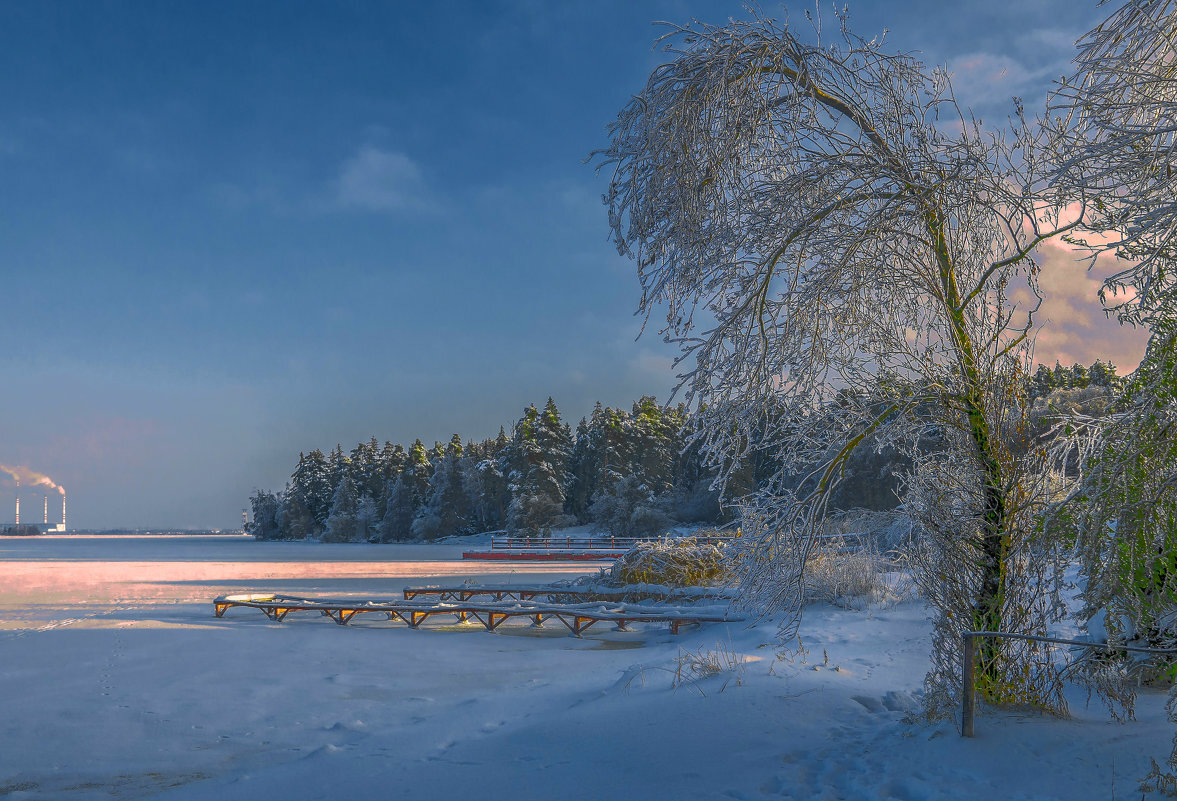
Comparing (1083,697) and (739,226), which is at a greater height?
(739,226)

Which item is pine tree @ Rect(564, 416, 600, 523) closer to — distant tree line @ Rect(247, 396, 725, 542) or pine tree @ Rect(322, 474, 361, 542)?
distant tree line @ Rect(247, 396, 725, 542)

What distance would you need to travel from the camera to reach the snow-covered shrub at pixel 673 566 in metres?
18.8

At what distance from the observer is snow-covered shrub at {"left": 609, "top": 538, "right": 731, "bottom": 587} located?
741 inches

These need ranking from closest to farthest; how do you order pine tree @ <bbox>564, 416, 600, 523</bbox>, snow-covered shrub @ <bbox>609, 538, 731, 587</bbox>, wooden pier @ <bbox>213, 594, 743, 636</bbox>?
wooden pier @ <bbox>213, 594, 743, 636</bbox> < snow-covered shrub @ <bbox>609, 538, 731, 587</bbox> < pine tree @ <bbox>564, 416, 600, 523</bbox>

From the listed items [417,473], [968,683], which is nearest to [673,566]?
[968,683]

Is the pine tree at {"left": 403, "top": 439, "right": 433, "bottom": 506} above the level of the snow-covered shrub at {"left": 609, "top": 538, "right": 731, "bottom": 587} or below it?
above

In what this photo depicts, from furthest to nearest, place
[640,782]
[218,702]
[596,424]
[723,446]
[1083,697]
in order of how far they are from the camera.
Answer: [596,424]
[218,702]
[1083,697]
[723,446]
[640,782]

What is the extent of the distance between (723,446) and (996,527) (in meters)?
2.07

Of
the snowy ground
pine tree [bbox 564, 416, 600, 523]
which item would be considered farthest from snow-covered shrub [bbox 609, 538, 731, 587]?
pine tree [bbox 564, 416, 600, 523]

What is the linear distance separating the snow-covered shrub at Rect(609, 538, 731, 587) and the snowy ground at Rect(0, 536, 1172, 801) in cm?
457

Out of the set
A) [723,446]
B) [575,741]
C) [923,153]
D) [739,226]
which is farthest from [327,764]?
[923,153]

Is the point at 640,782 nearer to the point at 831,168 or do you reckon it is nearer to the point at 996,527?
the point at 996,527

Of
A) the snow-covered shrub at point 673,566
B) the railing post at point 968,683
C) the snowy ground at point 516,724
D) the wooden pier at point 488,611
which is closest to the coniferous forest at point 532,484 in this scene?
the snow-covered shrub at point 673,566

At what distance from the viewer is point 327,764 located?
21.9 feet
